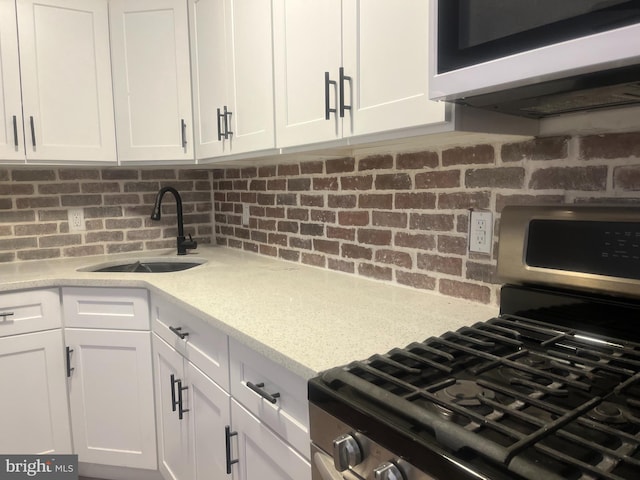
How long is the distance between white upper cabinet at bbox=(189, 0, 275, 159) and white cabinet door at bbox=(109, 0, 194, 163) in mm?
79

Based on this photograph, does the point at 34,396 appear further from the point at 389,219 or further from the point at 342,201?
the point at 389,219

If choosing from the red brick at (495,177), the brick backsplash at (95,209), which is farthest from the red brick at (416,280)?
the brick backsplash at (95,209)

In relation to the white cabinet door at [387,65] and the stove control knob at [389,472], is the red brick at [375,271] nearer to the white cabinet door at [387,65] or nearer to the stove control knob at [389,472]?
the white cabinet door at [387,65]

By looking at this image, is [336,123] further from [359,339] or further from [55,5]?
[55,5]

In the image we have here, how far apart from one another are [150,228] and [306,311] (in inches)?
66.8

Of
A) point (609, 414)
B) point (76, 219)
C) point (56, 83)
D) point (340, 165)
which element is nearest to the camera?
point (609, 414)

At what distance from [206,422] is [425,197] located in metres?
1.01

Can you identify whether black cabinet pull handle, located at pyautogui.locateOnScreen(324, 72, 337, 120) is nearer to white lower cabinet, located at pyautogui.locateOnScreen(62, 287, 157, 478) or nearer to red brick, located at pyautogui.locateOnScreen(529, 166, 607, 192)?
red brick, located at pyautogui.locateOnScreen(529, 166, 607, 192)

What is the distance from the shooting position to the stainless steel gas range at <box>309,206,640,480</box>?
597mm

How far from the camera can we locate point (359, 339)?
110 centimetres

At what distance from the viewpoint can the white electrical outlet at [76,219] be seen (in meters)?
2.54

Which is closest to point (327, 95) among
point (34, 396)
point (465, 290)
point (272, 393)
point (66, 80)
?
point (465, 290)

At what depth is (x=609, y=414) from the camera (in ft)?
2.21

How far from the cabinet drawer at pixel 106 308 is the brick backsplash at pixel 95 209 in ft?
2.05
